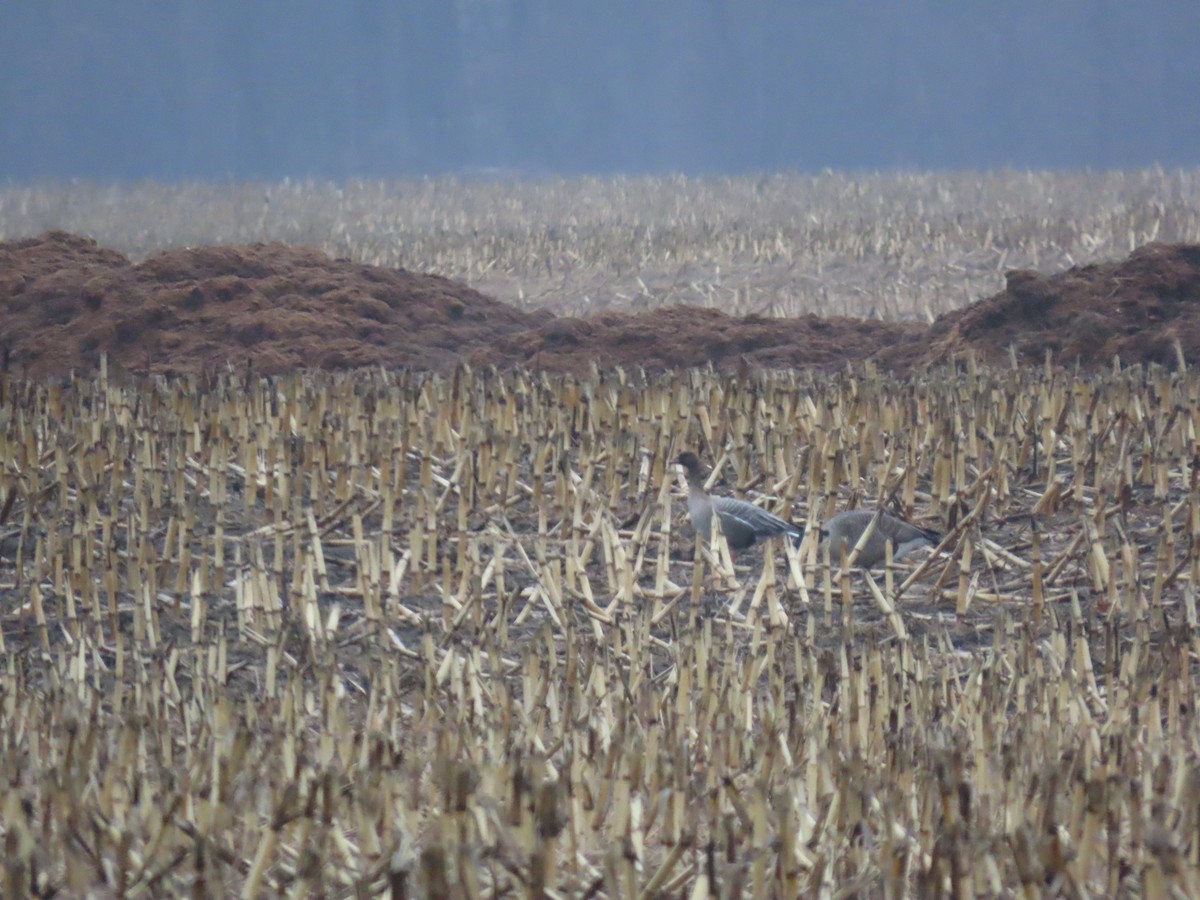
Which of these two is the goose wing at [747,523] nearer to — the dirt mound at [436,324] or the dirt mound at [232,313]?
the dirt mound at [436,324]

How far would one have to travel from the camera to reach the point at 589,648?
14.1ft

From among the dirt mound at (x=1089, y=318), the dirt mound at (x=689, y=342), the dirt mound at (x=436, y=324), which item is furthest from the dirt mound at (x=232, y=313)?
the dirt mound at (x=1089, y=318)

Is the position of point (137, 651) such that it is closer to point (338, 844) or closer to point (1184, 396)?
point (338, 844)

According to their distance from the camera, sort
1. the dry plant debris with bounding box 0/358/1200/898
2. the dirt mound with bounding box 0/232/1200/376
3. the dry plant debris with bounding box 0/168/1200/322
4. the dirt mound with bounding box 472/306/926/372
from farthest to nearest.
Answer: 1. the dry plant debris with bounding box 0/168/1200/322
2. the dirt mound with bounding box 472/306/926/372
3. the dirt mound with bounding box 0/232/1200/376
4. the dry plant debris with bounding box 0/358/1200/898

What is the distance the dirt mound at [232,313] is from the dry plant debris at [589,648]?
3.30m

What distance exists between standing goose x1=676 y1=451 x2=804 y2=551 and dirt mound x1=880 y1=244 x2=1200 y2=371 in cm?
460

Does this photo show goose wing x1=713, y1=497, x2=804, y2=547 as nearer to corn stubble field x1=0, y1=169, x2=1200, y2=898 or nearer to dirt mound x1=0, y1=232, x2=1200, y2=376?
corn stubble field x1=0, y1=169, x2=1200, y2=898

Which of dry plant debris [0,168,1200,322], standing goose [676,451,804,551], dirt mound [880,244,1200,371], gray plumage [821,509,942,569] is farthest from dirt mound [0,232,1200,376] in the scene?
gray plumage [821,509,942,569]

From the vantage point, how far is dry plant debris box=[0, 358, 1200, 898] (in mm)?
3039

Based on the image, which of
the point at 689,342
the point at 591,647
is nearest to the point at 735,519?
the point at 591,647

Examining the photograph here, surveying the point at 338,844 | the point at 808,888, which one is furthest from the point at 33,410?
the point at 808,888

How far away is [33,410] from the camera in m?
7.55

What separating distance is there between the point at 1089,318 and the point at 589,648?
6.90m

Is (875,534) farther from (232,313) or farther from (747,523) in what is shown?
(232,313)
